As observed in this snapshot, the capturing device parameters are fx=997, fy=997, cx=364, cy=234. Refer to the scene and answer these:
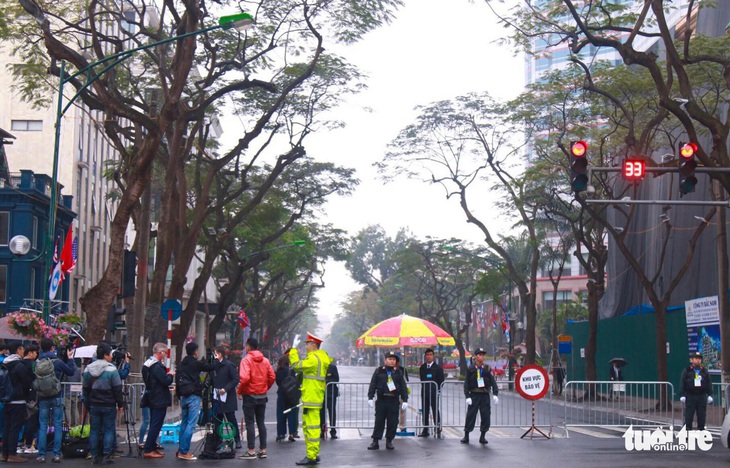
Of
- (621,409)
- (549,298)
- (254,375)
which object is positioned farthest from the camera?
(549,298)

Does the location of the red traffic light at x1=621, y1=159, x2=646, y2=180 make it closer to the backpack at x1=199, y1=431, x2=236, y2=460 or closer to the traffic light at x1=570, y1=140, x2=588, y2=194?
the traffic light at x1=570, y1=140, x2=588, y2=194

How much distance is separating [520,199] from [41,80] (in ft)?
63.1

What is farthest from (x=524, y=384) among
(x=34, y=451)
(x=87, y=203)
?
(x=87, y=203)

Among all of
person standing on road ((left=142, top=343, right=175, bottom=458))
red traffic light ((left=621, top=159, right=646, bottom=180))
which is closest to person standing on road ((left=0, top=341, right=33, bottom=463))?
person standing on road ((left=142, top=343, right=175, bottom=458))

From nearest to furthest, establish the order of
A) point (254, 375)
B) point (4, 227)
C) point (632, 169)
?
point (254, 375) → point (632, 169) → point (4, 227)

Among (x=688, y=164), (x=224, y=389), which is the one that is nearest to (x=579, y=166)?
(x=688, y=164)

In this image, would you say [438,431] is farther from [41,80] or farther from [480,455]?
[41,80]

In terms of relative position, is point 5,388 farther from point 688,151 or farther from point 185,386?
point 688,151

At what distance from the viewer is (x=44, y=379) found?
14.6 metres

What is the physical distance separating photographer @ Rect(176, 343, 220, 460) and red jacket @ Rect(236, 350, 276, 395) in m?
0.79

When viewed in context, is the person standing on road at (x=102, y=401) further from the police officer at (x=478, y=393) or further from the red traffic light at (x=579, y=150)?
the red traffic light at (x=579, y=150)

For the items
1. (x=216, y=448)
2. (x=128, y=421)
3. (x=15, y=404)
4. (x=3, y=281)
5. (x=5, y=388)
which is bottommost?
(x=216, y=448)

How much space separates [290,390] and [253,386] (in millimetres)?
3498

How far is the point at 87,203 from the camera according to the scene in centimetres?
5222
